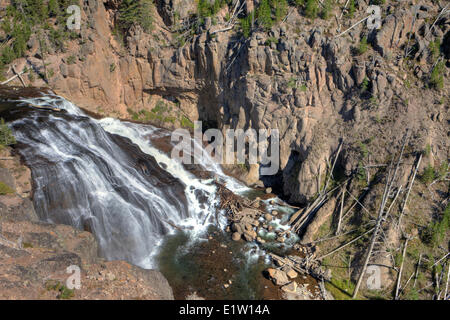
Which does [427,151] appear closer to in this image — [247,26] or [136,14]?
[247,26]

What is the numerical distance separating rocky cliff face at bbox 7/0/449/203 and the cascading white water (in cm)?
591

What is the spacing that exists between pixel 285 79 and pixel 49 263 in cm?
1959

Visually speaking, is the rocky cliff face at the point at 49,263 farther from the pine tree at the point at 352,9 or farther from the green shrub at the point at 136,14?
the pine tree at the point at 352,9

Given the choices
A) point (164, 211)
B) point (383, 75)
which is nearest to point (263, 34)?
point (383, 75)

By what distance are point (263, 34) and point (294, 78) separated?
4.69 metres

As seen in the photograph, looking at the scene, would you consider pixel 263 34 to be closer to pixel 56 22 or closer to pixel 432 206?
pixel 432 206

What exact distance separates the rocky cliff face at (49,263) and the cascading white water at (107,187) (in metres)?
1.41

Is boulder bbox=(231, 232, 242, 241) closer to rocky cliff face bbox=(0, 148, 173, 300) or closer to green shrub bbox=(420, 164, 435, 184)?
rocky cliff face bbox=(0, 148, 173, 300)

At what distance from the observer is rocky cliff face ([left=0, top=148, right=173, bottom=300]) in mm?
11898

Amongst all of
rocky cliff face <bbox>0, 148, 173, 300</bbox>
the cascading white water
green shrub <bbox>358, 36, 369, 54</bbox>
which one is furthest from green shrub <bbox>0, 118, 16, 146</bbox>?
green shrub <bbox>358, 36, 369, 54</bbox>

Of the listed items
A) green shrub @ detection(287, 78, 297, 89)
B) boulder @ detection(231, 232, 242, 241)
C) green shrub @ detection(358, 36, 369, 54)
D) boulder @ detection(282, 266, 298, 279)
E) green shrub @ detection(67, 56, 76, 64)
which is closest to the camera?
boulder @ detection(282, 266, 298, 279)

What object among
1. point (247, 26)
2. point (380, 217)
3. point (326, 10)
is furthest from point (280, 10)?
point (380, 217)

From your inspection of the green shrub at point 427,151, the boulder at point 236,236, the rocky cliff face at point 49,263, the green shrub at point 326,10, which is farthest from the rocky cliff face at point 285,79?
the rocky cliff face at point 49,263

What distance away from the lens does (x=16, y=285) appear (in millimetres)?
11500
